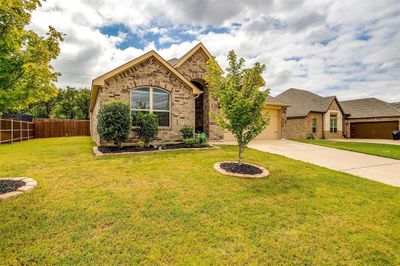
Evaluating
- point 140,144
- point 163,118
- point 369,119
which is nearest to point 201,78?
point 163,118

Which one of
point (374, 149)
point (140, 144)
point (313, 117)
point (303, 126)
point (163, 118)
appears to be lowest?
point (374, 149)

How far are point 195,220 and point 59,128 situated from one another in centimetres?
2535

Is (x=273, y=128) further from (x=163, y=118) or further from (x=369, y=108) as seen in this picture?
(x=369, y=108)

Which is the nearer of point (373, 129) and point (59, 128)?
point (59, 128)

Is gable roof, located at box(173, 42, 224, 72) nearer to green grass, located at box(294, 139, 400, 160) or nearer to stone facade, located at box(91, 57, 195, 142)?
stone facade, located at box(91, 57, 195, 142)

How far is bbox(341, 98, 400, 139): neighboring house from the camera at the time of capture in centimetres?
2467

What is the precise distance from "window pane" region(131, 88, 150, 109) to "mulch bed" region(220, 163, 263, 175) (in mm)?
5874

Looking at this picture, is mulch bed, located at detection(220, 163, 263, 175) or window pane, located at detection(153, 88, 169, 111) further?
window pane, located at detection(153, 88, 169, 111)

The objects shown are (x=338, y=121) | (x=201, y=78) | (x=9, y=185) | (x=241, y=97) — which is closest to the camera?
(x=9, y=185)

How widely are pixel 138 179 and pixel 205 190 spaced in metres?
1.85

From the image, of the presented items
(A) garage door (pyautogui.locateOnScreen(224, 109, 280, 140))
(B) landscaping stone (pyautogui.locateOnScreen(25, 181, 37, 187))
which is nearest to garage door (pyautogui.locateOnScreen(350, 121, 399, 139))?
(A) garage door (pyautogui.locateOnScreen(224, 109, 280, 140))

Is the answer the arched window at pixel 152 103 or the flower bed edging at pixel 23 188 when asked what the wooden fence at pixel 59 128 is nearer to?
the arched window at pixel 152 103

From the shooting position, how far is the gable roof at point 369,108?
2533 cm

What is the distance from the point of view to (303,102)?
80.7 feet
